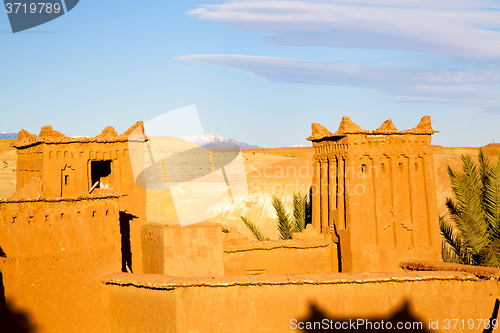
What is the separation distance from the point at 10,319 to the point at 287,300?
16.0 feet

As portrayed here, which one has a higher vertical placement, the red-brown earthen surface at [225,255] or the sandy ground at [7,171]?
the sandy ground at [7,171]

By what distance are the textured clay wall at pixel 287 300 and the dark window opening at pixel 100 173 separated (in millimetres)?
5565

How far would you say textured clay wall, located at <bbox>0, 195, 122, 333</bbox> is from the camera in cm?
887

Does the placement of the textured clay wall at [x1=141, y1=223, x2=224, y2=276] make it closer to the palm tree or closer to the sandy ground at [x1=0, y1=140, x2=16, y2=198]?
the palm tree

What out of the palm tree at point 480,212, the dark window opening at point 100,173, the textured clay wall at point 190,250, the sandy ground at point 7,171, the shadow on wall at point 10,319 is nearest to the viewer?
the shadow on wall at point 10,319

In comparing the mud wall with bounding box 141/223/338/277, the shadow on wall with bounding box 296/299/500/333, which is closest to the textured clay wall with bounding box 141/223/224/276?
the mud wall with bounding box 141/223/338/277

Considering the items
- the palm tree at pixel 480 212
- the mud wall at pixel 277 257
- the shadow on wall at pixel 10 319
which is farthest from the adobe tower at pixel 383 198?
the shadow on wall at pixel 10 319

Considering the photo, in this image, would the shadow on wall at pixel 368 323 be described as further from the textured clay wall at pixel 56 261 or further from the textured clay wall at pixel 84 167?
the textured clay wall at pixel 84 167

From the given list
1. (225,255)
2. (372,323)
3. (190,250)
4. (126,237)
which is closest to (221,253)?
(190,250)

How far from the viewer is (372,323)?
30.0 ft

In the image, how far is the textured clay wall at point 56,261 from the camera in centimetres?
887

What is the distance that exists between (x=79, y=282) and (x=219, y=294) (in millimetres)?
2692

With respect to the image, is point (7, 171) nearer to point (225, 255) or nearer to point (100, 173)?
point (100, 173)

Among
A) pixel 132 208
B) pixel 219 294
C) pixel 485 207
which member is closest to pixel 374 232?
pixel 485 207
